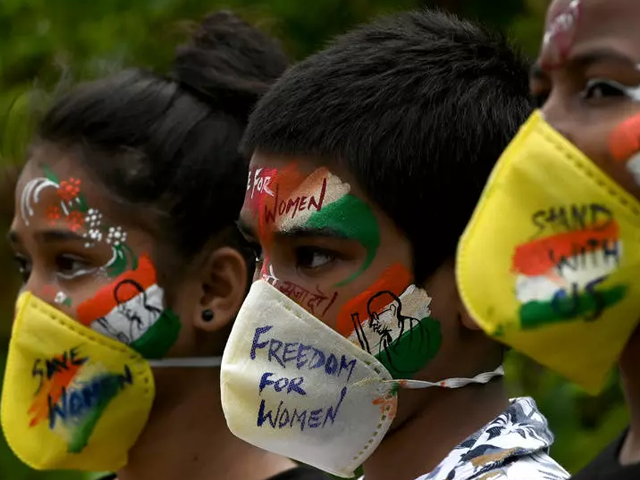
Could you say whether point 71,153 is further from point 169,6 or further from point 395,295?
point 395,295

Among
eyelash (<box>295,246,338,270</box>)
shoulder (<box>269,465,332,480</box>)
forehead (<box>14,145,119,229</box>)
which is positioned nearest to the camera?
eyelash (<box>295,246,338,270</box>)

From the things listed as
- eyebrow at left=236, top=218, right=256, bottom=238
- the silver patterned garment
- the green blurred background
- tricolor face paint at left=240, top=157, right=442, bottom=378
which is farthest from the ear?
the silver patterned garment

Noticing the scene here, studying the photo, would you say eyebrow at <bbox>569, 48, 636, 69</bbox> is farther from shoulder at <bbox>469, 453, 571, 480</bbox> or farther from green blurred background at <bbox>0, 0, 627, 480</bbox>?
green blurred background at <bbox>0, 0, 627, 480</bbox>

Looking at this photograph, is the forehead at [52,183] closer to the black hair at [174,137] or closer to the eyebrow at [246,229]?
the black hair at [174,137]

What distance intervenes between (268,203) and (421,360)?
0.55 m

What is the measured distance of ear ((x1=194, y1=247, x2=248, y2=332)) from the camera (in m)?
3.87

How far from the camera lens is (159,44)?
4863 millimetres

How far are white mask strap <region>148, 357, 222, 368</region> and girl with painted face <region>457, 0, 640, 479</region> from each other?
1.76m

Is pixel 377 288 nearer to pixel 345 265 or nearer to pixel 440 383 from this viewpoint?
pixel 345 265

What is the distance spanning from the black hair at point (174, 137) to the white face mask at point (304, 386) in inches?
33.7

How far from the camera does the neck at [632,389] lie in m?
2.29

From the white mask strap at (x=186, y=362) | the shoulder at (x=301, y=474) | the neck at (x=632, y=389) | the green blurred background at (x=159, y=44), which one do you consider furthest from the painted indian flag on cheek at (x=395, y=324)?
the green blurred background at (x=159, y=44)

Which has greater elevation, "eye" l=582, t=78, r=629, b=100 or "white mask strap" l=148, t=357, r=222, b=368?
"eye" l=582, t=78, r=629, b=100

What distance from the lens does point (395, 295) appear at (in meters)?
3.00
